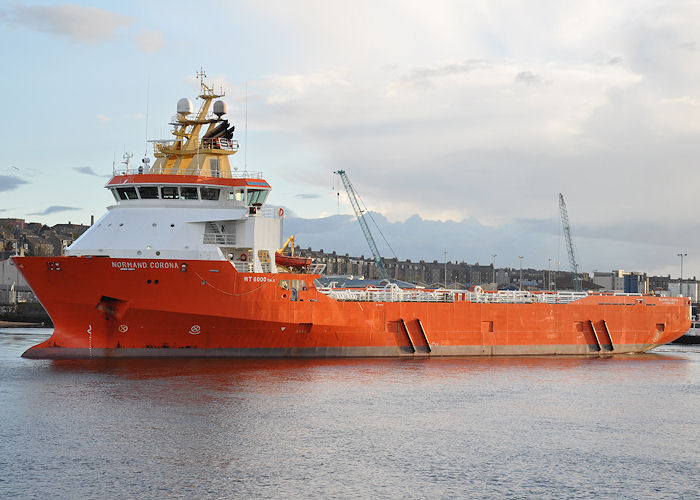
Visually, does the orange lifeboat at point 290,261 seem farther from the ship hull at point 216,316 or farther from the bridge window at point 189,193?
the bridge window at point 189,193

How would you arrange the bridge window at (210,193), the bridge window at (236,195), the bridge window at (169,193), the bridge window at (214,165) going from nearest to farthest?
the bridge window at (169,193) → the bridge window at (210,193) → the bridge window at (236,195) → the bridge window at (214,165)

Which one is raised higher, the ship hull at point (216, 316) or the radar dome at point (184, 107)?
the radar dome at point (184, 107)

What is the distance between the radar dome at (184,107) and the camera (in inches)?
1302

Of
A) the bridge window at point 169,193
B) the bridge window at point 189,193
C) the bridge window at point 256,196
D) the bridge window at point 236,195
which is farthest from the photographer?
the bridge window at point 256,196

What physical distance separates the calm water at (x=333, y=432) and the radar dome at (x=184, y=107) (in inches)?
410

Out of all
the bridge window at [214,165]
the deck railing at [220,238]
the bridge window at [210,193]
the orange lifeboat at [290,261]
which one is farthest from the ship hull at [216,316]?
the bridge window at [214,165]

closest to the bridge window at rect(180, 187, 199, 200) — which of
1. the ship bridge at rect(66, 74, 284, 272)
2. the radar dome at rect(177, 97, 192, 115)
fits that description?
the ship bridge at rect(66, 74, 284, 272)

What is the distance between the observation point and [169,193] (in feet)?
99.3

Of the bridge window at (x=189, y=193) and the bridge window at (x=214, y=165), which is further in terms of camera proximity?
the bridge window at (x=214, y=165)

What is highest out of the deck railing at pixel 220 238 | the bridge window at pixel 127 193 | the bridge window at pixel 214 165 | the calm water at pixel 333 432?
the bridge window at pixel 214 165

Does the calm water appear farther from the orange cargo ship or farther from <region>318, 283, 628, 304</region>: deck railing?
<region>318, 283, 628, 304</region>: deck railing

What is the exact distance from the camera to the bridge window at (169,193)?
30.2 m

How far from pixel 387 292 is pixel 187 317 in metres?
8.97

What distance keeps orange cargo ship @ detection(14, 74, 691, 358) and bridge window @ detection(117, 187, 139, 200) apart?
0.19 feet
